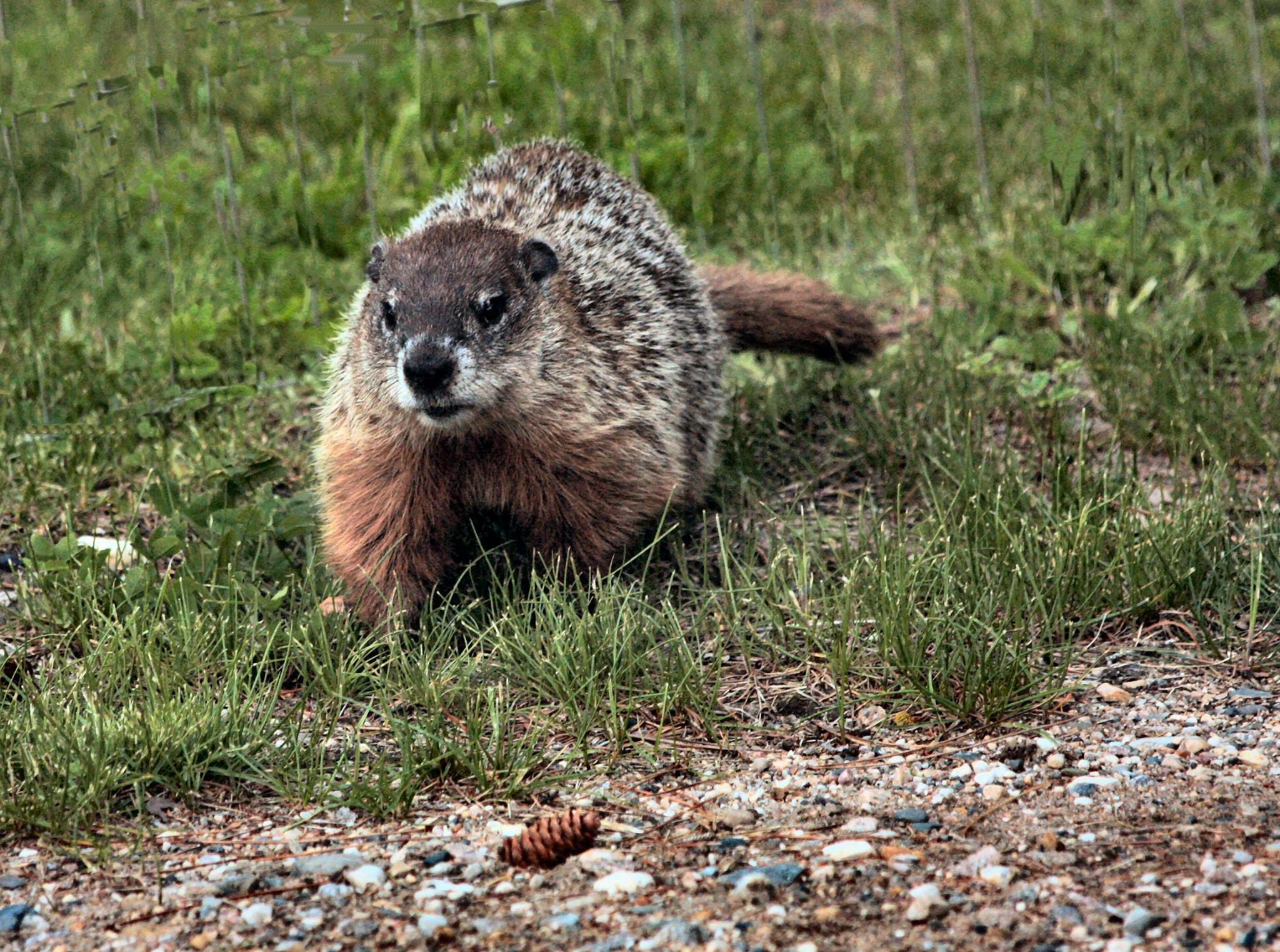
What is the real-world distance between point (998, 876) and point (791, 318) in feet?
9.32

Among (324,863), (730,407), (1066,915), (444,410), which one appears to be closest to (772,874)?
(1066,915)

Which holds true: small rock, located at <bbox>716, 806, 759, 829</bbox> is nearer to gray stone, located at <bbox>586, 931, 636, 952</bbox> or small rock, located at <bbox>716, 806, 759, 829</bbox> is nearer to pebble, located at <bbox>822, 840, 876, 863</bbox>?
pebble, located at <bbox>822, 840, 876, 863</bbox>

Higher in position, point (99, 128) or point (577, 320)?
point (99, 128)

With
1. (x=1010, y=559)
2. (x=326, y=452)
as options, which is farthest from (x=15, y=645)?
Result: (x=1010, y=559)

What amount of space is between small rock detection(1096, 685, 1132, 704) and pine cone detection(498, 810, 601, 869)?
4.25ft

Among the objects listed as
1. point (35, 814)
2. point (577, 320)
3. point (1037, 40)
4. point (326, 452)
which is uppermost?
point (1037, 40)

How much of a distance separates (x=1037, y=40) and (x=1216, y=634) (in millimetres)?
3826

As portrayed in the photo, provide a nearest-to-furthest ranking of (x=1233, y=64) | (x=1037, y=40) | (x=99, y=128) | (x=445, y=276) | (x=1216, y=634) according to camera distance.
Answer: (x=1216, y=634), (x=445, y=276), (x=99, y=128), (x=1037, y=40), (x=1233, y=64)

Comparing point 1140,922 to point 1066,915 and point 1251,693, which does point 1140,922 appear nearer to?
point 1066,915

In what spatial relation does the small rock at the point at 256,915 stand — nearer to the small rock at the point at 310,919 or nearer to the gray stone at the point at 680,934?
the small rock at the point at 310,919

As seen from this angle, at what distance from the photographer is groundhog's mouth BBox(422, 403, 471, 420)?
12.3 feet

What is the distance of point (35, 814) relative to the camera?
2857 mm

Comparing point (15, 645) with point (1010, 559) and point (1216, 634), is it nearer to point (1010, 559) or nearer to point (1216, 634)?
point (1010, 559)

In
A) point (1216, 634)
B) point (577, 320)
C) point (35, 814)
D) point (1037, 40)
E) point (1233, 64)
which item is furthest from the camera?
point (1233, 64)
